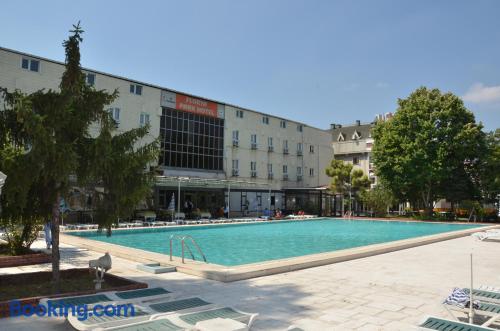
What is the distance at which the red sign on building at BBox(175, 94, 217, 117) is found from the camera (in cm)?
3488

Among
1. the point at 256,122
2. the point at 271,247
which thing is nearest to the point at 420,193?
the point at 256,122

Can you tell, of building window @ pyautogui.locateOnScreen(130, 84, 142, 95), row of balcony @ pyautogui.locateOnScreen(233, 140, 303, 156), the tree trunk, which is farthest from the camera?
row of balcony @ pyautogui.locateOnScreen(233, 140, 303, 156)

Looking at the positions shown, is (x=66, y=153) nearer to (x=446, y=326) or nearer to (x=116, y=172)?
(x=116, y=172)

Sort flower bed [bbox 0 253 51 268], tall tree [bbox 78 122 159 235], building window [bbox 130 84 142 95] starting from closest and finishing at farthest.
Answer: tall tree [bbox 78 122 159 235], flower bed [bbox 0 253 51 268], building window [bbox 130 84 142 95]

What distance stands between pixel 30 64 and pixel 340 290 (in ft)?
85.2

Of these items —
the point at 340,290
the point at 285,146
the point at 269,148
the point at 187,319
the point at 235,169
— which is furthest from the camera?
the point at 285,146

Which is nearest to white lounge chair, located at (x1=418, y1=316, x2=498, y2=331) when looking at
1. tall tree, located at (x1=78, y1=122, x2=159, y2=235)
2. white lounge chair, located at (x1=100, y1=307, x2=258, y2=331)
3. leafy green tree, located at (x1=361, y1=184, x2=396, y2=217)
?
white lounge chair, located at (x1=100, y1=307, x2=258, y2=331)

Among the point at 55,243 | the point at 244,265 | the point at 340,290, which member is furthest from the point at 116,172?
the point at 340,290

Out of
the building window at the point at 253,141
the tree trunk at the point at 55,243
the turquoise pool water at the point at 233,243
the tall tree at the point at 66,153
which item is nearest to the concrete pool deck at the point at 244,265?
the turquoise pool water at the point at 233,243

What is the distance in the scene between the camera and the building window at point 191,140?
34219 millimetres

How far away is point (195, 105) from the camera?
1427 inches

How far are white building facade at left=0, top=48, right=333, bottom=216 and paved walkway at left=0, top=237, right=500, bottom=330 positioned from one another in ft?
63.4

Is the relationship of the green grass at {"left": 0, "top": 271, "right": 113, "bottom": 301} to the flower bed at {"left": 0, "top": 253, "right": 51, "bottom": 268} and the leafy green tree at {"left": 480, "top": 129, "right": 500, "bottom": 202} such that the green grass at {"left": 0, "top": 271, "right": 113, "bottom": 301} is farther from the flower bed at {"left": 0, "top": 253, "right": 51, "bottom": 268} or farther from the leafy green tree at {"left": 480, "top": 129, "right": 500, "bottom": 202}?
the leafy green tree at {"left": 480, "top": 129, "right": 500, "bottom": 202}

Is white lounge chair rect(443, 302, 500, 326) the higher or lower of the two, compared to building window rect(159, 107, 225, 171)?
lower
